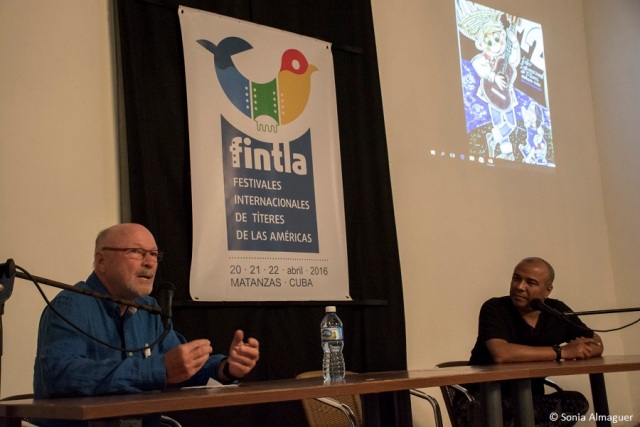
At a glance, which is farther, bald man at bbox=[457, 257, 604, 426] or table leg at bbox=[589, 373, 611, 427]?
table leg at bbox=[589, 373, 611, 427]

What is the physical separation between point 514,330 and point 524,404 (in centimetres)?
113

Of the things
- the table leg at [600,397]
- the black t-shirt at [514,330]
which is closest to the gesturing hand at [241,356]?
the black t-shirt at [514,330]

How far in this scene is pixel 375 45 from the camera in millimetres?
4680

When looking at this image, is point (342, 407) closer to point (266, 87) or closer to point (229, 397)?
point (229, 397)

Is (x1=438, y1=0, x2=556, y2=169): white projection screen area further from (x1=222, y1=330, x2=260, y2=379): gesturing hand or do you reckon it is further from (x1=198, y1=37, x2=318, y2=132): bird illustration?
(x1=222, y1=330, x2=260, y2=379): gesturing hand

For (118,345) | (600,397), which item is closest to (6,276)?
(118,345)

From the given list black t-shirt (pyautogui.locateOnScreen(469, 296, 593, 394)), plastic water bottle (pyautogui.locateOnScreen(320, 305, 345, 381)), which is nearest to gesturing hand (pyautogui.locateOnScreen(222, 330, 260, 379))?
plastic water bottle (pyautogui.locateOnScreen(320, 305, 345, 381))

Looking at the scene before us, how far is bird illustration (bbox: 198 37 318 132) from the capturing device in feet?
13.1

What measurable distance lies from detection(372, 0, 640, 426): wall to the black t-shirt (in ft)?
2.80

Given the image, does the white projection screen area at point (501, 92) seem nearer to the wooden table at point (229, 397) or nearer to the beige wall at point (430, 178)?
the beige wall at point (430, 178)

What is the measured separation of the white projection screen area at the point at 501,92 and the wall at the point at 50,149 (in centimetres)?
220

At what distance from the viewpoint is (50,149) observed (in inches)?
134

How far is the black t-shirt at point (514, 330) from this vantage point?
145 inches

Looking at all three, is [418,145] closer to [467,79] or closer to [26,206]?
[467,79]
